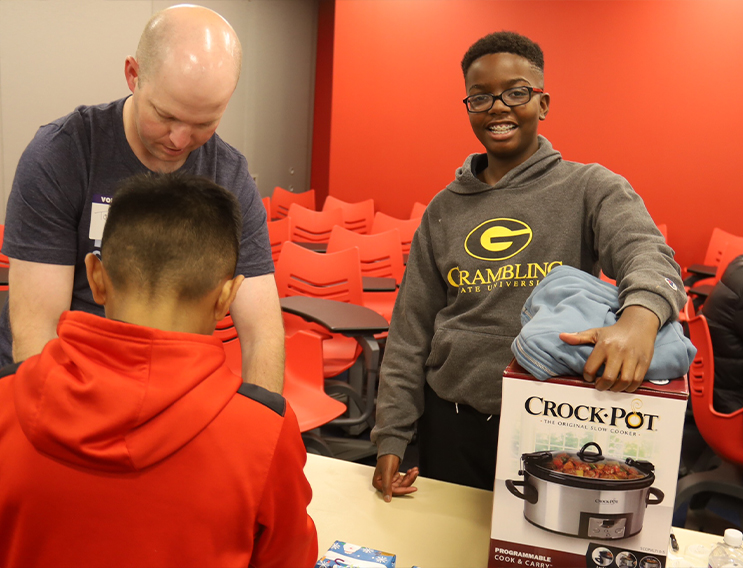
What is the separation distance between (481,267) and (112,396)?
793 millimetres

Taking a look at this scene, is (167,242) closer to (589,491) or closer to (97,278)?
(97,278)

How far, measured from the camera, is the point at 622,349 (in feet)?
2.82

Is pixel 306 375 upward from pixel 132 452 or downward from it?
downward

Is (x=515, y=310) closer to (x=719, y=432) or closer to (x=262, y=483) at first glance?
(x=262, y=483)

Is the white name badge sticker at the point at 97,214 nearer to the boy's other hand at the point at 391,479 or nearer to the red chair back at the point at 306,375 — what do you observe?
the boy's other hand at the point at 391,479

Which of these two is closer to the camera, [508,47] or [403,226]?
[508,47]

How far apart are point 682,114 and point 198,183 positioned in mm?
5861

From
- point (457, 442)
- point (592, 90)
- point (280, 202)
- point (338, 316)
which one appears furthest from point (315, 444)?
point (592, 90)

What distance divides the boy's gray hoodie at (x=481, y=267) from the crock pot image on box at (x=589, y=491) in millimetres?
385

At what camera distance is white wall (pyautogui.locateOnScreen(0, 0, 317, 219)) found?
4.36 m

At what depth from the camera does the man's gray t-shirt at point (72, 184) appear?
121cm

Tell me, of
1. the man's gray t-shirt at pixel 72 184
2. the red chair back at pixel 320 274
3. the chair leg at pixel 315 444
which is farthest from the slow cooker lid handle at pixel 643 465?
the red chair back at pixel 320 274

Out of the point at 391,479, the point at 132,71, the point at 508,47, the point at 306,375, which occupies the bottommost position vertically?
the point at 306,375

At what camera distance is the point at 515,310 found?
1280 millimetres
